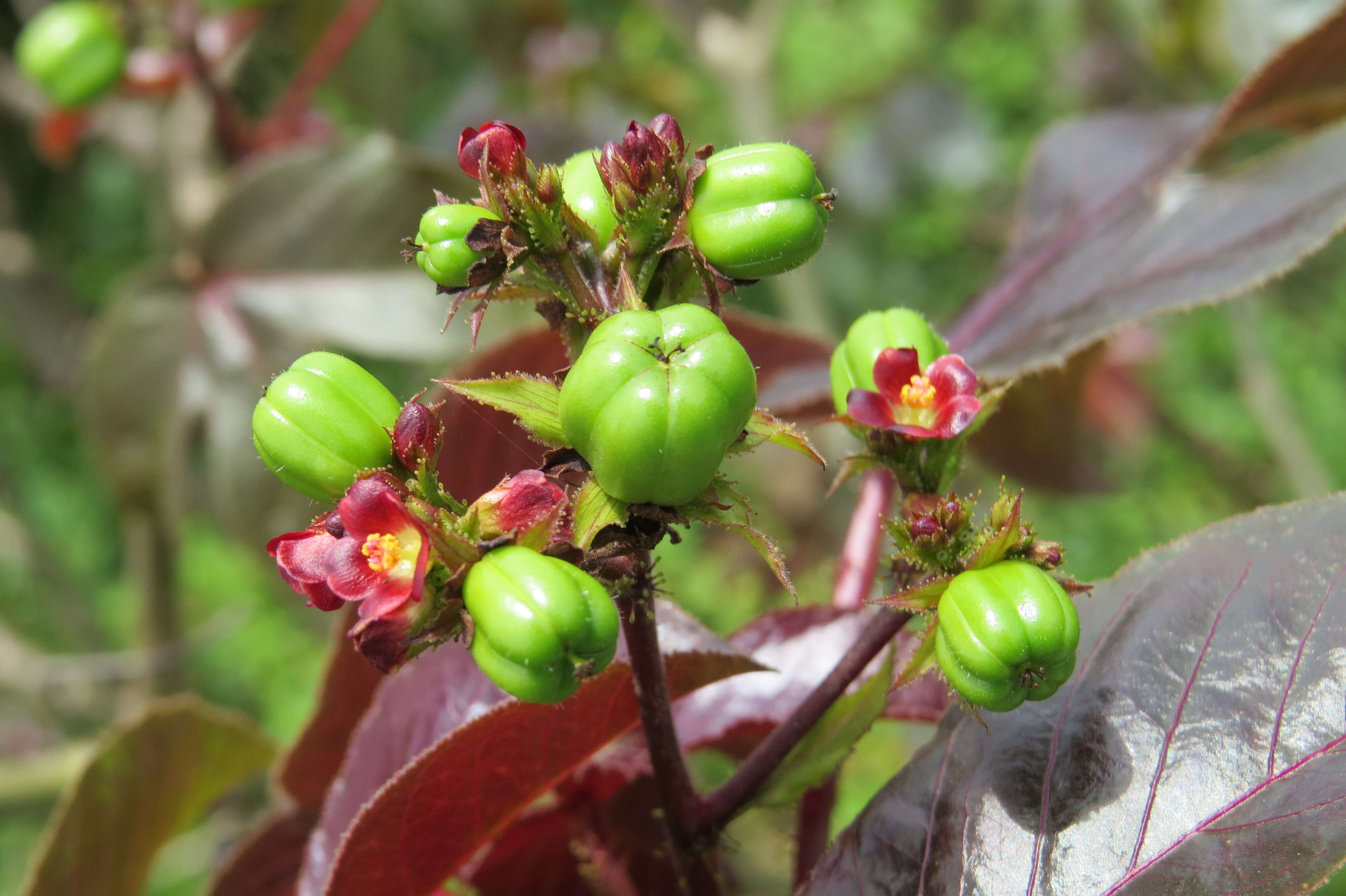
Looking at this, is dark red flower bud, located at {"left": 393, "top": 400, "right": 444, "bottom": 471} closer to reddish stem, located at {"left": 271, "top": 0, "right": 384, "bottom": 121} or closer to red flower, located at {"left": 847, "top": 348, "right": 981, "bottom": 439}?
red flower, located at {"left": 847, "top": 348, "right": 981, "bottom": 439}

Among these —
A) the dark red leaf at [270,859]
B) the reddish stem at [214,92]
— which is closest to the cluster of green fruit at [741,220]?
the dark red leaf at [270,859]

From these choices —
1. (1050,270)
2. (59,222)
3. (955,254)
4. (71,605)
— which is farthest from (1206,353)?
(59,222)

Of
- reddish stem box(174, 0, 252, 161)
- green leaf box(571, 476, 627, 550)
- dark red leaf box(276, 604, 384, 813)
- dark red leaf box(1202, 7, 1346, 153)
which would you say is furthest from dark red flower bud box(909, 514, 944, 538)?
reddish stem box(174, 0, 252, 161)

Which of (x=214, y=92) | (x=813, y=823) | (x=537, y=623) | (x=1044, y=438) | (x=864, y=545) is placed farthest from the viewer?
(x=214, y=92)

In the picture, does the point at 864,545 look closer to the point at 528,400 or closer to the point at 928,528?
the point at 928,528

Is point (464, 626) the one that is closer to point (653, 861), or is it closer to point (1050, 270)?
point (653, 861)

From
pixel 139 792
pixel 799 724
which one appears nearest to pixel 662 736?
pixel 799 724

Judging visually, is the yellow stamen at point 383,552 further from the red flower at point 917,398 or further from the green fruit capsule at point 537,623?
the red flower at point 917,398

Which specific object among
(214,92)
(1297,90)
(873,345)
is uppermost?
(214,92)
